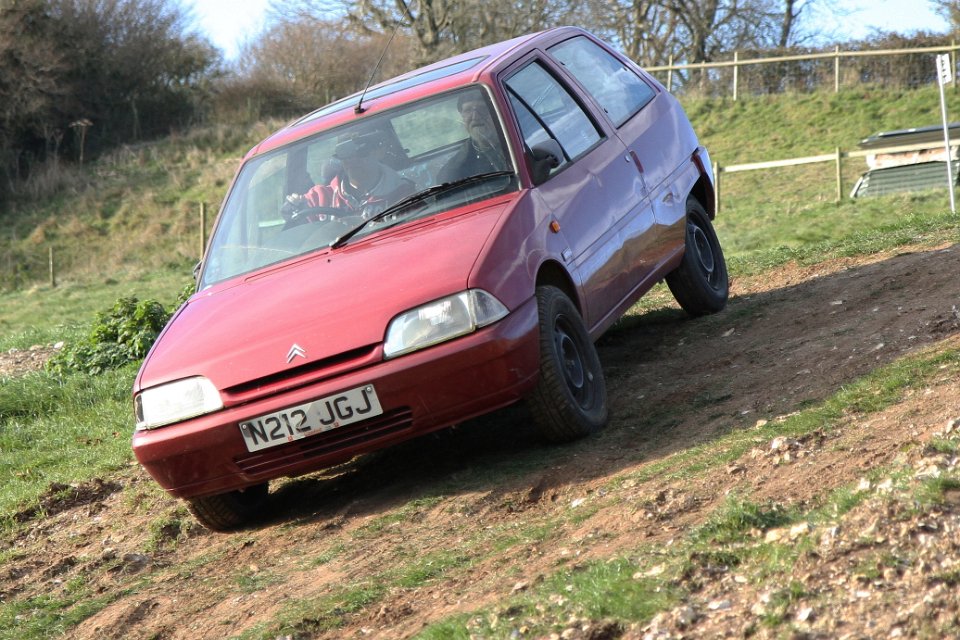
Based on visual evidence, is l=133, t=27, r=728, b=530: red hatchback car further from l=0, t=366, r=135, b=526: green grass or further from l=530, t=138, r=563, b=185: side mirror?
l=0, t=366, r=135, b=526: green grass

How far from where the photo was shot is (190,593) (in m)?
5.00

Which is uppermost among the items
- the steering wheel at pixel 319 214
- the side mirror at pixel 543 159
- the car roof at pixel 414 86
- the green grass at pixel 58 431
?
the car roof at pixel 414 86

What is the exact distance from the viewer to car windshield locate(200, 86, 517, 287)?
6141mm

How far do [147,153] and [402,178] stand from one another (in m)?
39.7

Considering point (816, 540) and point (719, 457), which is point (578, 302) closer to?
point (719, 457)

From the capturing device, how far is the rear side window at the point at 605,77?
24.3ft

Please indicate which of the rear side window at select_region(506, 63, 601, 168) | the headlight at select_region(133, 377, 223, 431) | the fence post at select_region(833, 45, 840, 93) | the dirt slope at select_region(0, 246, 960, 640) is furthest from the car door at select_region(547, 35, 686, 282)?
the fence post at select_region(833, 45, 840, 93)

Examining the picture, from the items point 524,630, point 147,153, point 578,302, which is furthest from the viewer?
point 147,153

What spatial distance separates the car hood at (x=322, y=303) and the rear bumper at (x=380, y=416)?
15cm

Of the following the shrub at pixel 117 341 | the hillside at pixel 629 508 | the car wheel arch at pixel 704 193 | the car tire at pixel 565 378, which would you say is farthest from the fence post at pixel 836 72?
the car tire at pixel 565 378

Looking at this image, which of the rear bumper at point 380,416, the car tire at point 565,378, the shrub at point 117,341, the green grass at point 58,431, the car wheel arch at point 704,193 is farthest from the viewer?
the shrub at point 117,341

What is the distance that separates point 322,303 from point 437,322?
0.55 m

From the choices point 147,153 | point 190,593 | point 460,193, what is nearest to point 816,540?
point 190,593

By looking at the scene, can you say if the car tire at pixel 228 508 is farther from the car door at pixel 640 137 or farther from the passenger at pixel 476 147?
the car door at pixel 640 137
